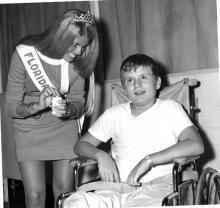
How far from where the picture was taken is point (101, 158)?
1.10m

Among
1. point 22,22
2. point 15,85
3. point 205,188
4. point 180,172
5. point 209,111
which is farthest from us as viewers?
point 22,22

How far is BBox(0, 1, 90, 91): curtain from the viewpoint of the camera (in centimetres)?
182

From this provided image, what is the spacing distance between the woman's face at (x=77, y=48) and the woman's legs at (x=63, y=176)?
40 centimetres

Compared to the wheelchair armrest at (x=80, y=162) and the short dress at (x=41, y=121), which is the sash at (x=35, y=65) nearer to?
the short dress at (x=41, y=121)

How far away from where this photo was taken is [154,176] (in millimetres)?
1103

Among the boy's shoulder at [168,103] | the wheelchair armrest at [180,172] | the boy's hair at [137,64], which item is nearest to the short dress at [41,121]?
the boy's hair at [137,64]

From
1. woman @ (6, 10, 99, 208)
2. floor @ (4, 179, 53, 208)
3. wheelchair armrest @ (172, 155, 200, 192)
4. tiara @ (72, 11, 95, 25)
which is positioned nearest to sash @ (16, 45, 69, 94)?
woman @ (6, 10, 99, 208)

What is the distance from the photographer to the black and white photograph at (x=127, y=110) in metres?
1.04

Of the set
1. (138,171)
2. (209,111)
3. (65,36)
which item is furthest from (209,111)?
(65,36)

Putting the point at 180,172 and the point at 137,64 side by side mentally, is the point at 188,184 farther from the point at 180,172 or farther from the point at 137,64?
the point at 137,64

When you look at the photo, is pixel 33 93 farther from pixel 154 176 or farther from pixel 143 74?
pixel 154 176

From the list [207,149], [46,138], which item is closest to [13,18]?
[46,138]

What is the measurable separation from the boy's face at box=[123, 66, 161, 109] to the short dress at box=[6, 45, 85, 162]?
0.69 feet

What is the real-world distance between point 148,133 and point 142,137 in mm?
25
